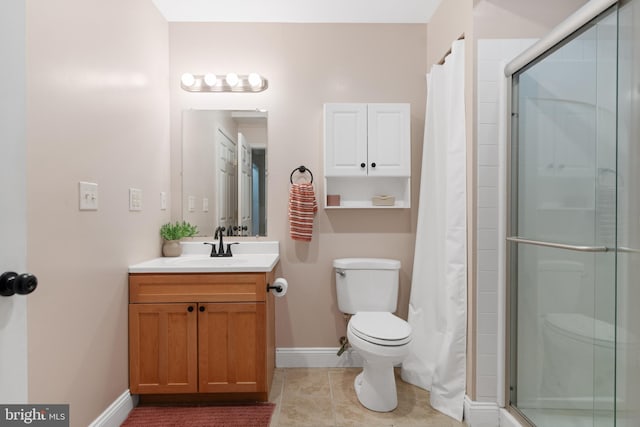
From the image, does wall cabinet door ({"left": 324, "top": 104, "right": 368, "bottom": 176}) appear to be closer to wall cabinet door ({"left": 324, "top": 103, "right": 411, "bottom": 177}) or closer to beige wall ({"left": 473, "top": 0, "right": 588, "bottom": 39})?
wall cabinet door ({"left": 324, "top": 103, "right": 411, "bottom": 177})

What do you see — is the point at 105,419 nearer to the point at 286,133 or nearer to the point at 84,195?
the point at 84,195

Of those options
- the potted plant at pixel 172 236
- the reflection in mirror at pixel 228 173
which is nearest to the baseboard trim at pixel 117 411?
the potted plant at pixel 172 236

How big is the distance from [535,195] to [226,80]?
2.04m

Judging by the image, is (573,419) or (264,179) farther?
(264,179)

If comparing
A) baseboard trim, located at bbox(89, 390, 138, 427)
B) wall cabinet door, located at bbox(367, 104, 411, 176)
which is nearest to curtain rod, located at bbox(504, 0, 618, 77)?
wall cabinet door, located at bbox(367, 104, 411, 176)

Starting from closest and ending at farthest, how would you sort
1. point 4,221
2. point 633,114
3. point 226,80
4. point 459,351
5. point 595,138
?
point 4,221, point 633,114, point 595,138, point 459,351, point 226,80

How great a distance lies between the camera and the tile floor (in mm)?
1854

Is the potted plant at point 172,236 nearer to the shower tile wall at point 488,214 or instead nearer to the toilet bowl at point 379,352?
the toilet bowl at point 379,352

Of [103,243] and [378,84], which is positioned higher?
[378,84]

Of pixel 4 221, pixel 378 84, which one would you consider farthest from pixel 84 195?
pixel 378 84

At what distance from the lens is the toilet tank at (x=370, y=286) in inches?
92.4

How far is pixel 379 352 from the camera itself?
71.6 inches

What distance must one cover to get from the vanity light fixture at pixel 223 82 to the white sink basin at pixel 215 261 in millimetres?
1094

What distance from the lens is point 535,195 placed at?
163 centimetres
